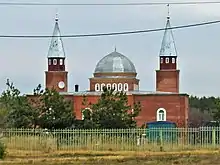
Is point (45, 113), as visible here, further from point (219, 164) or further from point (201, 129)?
point (219, 164)

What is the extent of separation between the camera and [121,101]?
58.8 meters

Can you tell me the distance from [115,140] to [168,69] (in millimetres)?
50953

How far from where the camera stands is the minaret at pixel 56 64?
9812 cm

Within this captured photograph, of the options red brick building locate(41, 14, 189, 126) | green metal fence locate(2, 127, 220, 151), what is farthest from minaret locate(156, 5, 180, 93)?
green metal fence locate(2, 127, 220, 151)

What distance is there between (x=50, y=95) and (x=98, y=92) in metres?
35.0

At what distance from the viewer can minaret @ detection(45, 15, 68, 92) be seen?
9812 cm

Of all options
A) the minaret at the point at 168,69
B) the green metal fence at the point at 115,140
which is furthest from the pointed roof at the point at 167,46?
the green metal fence at the point at 115,140

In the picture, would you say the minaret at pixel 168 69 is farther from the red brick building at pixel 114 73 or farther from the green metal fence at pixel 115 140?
the green metal fence at pixel 115 140

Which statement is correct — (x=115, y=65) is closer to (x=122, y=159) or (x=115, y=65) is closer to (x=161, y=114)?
(x=161, y=114)

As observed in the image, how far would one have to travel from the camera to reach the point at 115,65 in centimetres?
9775

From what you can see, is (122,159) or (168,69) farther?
(168,69)

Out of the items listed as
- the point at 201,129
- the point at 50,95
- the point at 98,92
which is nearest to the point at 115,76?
the point at 98,92

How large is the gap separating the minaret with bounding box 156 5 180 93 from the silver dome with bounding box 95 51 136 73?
3825 millimetres

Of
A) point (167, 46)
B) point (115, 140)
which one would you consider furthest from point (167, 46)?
point (115, 140)
